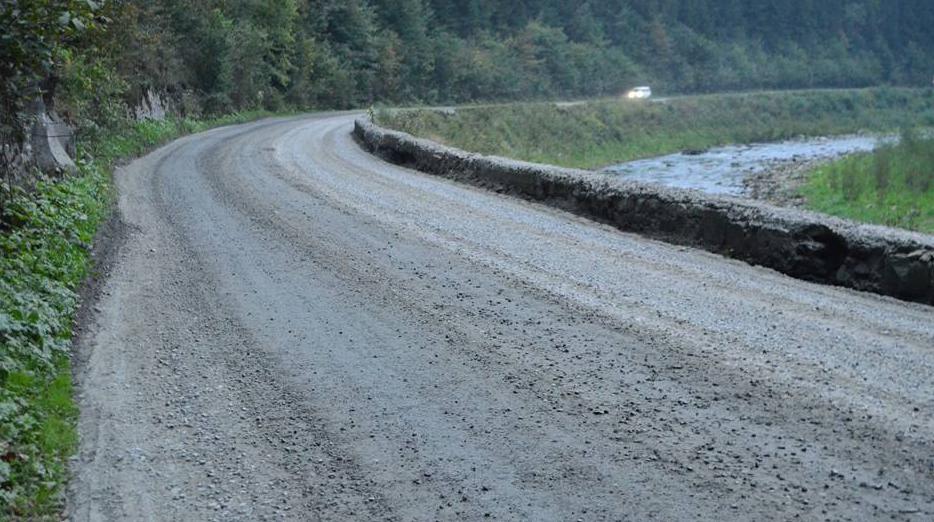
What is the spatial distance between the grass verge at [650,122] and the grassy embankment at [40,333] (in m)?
17.4

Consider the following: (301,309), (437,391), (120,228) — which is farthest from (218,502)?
(120,228)

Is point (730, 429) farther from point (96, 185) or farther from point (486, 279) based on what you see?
point (96, 185)

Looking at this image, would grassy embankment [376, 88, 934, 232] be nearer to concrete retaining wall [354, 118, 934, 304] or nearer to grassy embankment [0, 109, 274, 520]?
concrete retaining wall [354, 118, 934, 304]

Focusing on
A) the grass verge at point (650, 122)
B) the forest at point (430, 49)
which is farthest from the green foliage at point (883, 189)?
the forest at point (430, 49)

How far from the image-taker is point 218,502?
4699 millimetres

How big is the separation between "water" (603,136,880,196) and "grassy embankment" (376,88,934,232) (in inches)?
93.2

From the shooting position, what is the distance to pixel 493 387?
6.03 metres

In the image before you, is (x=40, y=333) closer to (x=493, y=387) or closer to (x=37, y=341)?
(x=37, y=341)

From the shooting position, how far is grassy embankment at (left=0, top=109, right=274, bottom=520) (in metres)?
4.92

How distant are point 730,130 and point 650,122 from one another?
20.9 ft

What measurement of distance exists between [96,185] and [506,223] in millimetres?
7578

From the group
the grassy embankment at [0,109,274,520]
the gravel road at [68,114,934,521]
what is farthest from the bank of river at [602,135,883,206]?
the grassy embankment at [0,109,274,520]

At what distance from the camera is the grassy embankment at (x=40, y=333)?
4918 mm

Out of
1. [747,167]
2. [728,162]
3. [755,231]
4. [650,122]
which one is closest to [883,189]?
[747,167]
